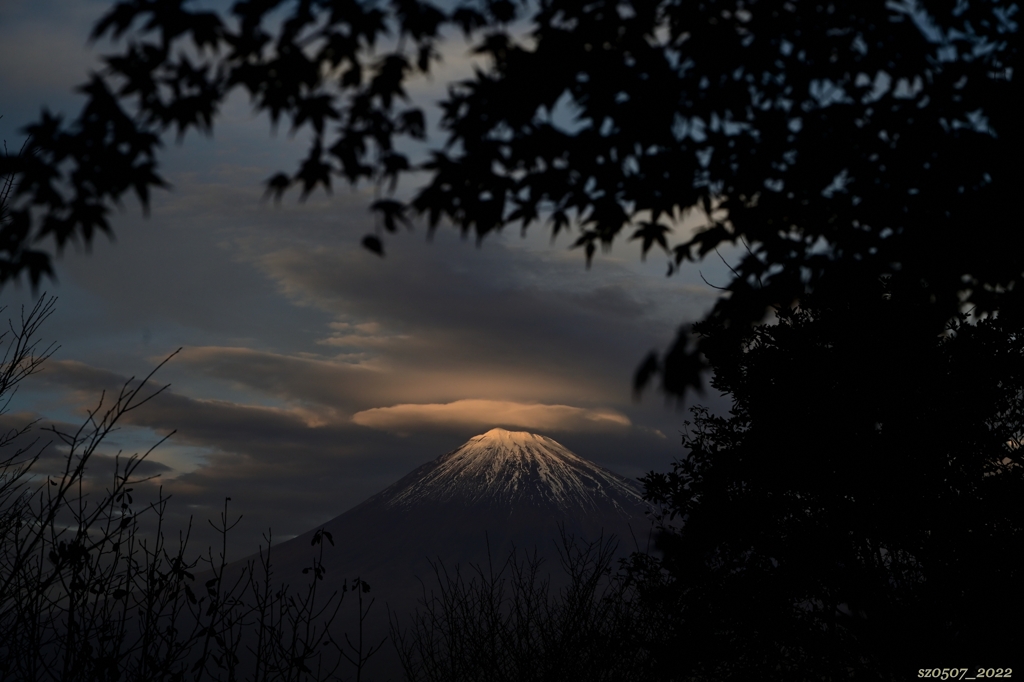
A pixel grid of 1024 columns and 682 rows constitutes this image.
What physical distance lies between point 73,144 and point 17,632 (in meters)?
4.09

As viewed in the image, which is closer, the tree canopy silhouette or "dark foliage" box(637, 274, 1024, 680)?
the tree canopy silhouette

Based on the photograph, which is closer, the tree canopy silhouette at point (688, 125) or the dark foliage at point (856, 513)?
the tree canopy silhouette at point (688, 125)

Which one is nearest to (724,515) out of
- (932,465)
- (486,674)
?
(932,465)

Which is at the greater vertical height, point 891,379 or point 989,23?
point 989,23

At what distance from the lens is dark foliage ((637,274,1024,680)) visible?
10.9m

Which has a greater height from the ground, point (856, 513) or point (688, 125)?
point (688, 125)

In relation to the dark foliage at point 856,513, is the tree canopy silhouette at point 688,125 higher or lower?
higher

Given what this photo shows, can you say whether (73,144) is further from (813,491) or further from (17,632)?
(813,491)

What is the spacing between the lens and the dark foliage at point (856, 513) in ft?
35.6

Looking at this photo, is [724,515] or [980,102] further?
[724,515]

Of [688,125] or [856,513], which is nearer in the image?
Answer: [688,125]

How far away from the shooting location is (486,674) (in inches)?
463

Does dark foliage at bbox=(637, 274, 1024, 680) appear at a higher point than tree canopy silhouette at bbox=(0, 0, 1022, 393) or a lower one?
lower

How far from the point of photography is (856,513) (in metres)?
11.9
